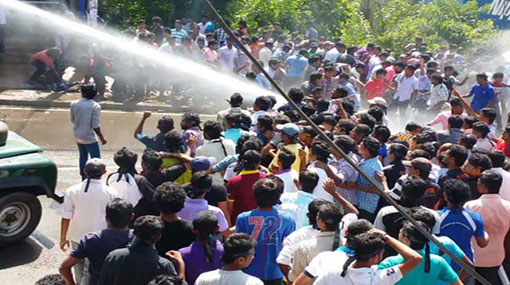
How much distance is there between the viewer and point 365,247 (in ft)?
14.2

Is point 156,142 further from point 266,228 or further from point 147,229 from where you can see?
point 147,229

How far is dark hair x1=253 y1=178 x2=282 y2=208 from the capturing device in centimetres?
543

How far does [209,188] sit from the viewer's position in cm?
585

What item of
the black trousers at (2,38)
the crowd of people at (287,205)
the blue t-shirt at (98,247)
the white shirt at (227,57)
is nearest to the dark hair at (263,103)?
the crowd of people at (287,205)

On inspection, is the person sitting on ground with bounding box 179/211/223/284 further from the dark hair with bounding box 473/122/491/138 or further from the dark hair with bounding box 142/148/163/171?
the dark hair with bounding box 473/122/491/138

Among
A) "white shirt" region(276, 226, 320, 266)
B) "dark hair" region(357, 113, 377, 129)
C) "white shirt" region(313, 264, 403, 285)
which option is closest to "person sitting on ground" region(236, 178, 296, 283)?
"white shirt" region(276, 226, 320, 266)

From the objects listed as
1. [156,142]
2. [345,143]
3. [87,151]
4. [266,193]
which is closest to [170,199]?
[266,193]

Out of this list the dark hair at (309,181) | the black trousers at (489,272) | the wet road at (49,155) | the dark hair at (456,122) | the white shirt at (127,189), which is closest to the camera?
the dark hair at (309,181)

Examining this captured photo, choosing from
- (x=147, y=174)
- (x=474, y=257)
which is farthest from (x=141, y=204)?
(x=474, y=257)

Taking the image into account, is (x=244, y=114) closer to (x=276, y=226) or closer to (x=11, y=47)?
(x=276, y=226)

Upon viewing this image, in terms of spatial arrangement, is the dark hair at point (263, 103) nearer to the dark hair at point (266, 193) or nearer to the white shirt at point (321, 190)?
the white shirt at point (321, 190)

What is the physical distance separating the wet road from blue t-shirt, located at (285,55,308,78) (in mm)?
2091

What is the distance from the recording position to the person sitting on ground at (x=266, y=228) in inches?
214

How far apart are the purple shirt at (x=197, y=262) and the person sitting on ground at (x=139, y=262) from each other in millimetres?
214
